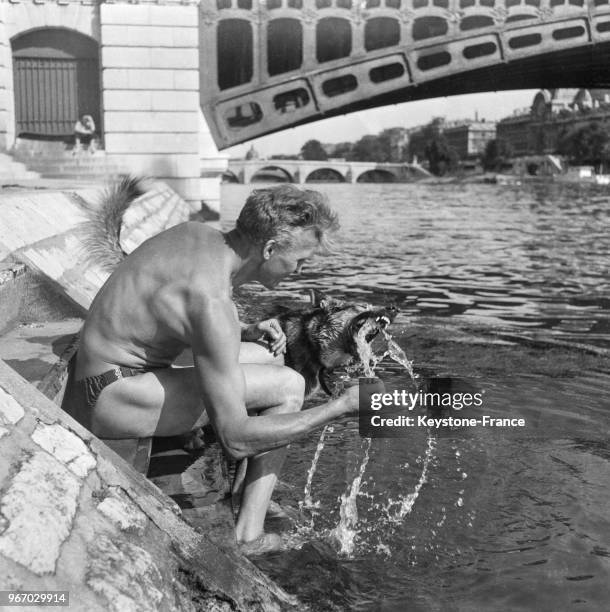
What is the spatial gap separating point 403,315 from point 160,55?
17.6 metres

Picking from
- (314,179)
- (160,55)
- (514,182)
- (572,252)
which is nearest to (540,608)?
(572,252)

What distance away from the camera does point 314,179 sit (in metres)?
108

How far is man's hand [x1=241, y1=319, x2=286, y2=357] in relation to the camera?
3762 mm

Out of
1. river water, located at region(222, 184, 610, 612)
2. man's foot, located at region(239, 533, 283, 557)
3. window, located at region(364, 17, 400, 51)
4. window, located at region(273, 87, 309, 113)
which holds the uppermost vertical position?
window, located at region(364, 17, 400, 51)

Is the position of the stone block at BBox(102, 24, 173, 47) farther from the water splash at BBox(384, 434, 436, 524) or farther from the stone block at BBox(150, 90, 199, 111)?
the water splash at BBox(384, 434, 436, 524)

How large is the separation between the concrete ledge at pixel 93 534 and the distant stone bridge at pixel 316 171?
85317mm

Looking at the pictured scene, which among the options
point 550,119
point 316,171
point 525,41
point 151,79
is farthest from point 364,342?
point 550,119

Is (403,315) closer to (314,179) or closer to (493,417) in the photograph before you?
(493,417)

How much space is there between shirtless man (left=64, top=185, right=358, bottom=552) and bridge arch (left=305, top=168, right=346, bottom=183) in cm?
9255

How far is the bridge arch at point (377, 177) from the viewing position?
341 feet

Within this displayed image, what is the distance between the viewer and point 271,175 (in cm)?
9675

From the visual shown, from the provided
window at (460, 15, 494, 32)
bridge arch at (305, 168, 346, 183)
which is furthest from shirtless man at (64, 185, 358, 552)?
bridge arch at (305, 168, 346, 183)

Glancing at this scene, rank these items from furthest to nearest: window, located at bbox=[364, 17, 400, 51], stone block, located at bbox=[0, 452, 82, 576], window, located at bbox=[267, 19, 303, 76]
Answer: window, located at bbox=[364, 17, 400, 51] → window, located at bbox=[267, 19, 303, 76] → stone block, located at bbox=[0, 452, 82, 576]

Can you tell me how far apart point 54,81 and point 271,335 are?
76.6 feet
